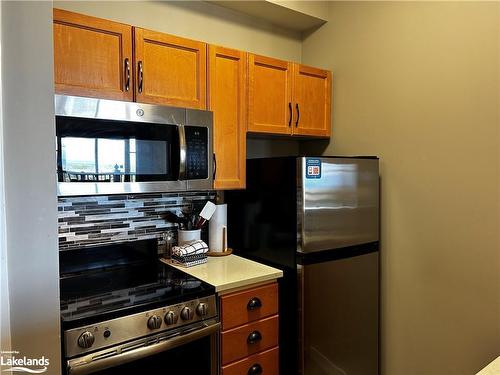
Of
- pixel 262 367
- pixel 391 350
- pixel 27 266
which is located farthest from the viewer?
pixel 391 350

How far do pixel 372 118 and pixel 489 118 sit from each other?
0.64 m

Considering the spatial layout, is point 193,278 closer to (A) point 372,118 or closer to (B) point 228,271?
(B) point 228,271

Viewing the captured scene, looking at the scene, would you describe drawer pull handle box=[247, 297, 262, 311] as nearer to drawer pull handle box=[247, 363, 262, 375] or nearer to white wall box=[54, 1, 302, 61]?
drawer pull handle box=[247, 363, 262, 375]

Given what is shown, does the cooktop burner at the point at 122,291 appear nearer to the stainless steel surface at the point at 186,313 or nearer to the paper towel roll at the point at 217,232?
the stainless steel surface at the point at 186,313

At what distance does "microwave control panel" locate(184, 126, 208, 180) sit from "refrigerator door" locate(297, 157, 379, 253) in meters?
0.49

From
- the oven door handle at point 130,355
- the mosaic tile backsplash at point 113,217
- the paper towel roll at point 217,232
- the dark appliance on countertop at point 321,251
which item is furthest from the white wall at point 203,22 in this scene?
the oven door handle at point 130,355

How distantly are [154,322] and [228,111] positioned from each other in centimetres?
114

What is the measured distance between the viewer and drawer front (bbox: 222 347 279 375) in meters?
1.62

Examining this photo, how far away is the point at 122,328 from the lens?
133 cm

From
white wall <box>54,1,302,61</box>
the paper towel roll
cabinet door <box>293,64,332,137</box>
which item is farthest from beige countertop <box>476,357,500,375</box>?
white wall <box>54,1,302,61</box>

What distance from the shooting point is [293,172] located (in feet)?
5.94

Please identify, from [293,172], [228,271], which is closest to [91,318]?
[228,271]

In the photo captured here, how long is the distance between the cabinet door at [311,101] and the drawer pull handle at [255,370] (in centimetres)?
134

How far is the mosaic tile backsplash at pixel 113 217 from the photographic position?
1820 millimetres
